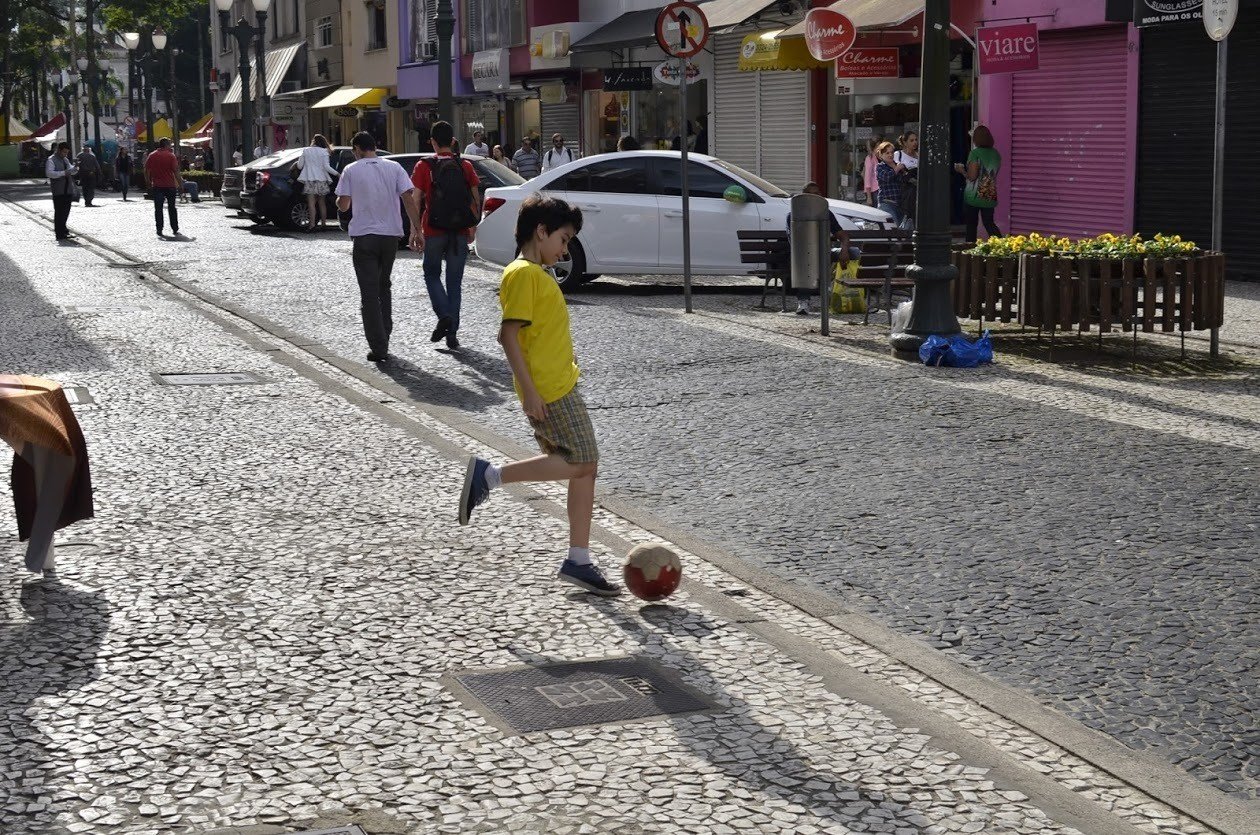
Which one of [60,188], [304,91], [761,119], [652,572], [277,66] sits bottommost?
[652,572]

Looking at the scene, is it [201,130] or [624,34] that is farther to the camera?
[201,130]

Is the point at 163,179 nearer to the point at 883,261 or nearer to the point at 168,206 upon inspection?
the point at 168,206

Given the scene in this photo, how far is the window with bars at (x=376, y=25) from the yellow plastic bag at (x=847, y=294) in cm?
4085

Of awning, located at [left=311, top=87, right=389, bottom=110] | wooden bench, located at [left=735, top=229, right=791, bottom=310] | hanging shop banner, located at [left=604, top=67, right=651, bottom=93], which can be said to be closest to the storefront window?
hanging shop banner, located at [left=604, top=67, right=651, bottom=93]

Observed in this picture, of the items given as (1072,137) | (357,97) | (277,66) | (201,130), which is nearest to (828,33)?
(1072,137)

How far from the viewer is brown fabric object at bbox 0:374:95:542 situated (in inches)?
243

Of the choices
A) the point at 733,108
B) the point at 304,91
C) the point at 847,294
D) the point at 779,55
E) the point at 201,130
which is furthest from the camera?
the point at 201,130

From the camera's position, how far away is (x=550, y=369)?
6242 millimetres

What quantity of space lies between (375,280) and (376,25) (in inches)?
1752

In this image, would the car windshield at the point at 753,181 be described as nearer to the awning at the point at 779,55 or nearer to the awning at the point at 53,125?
the awning at the point at 779,55

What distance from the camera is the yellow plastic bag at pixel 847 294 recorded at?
15.9 meters

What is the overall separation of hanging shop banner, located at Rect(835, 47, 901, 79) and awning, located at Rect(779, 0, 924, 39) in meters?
0.63

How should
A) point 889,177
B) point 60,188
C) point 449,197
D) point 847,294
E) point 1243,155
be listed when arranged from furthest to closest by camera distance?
point 60,188
point 889,177
point 1243,155
point 847,294
point 449,197

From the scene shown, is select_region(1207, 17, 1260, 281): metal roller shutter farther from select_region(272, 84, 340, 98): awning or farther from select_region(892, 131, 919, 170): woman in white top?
select_region(272, 84, 340, 98): awning
